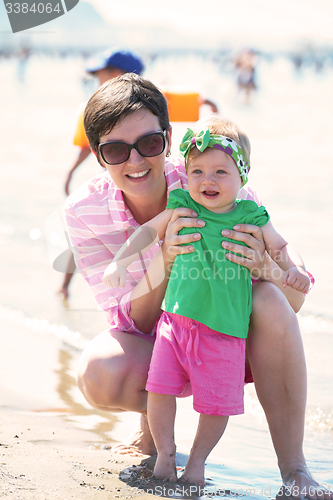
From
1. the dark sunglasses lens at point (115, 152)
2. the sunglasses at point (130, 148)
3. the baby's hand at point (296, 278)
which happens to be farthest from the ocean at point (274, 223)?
the baby's hand at point (296, 278)

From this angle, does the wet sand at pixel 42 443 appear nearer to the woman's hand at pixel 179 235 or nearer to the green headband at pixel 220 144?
the woman's hand at pixel 179 235

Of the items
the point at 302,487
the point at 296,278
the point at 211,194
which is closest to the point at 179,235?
the point at 211,194

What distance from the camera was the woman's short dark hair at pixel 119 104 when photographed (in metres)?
2.07

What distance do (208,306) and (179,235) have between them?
272mm

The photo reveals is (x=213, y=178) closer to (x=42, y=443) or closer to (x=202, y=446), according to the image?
(x=202, y=446)

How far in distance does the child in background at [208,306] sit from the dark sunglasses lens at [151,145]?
0.12 meters

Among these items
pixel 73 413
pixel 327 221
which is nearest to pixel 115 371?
pixel 73 413

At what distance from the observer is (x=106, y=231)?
2.30 metres

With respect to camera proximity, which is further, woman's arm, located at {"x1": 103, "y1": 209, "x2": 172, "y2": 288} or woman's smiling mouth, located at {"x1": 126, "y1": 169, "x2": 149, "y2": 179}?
woman's smiling mouth, located at {"x1": 126, "y1": 169, "x2": 149, "y2": 179}

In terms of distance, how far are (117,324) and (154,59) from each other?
4238cm

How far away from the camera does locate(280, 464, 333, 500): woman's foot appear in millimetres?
1816

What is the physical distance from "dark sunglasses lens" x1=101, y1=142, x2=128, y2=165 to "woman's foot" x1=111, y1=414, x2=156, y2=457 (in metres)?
1.04

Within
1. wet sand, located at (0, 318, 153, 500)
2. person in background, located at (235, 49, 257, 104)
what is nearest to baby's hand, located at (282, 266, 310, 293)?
wet sand, located at (0, 318, 153, 500)

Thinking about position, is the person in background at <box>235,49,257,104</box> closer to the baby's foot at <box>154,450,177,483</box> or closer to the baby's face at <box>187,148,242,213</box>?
the baby's face at <box>187,148,242,213</box>
